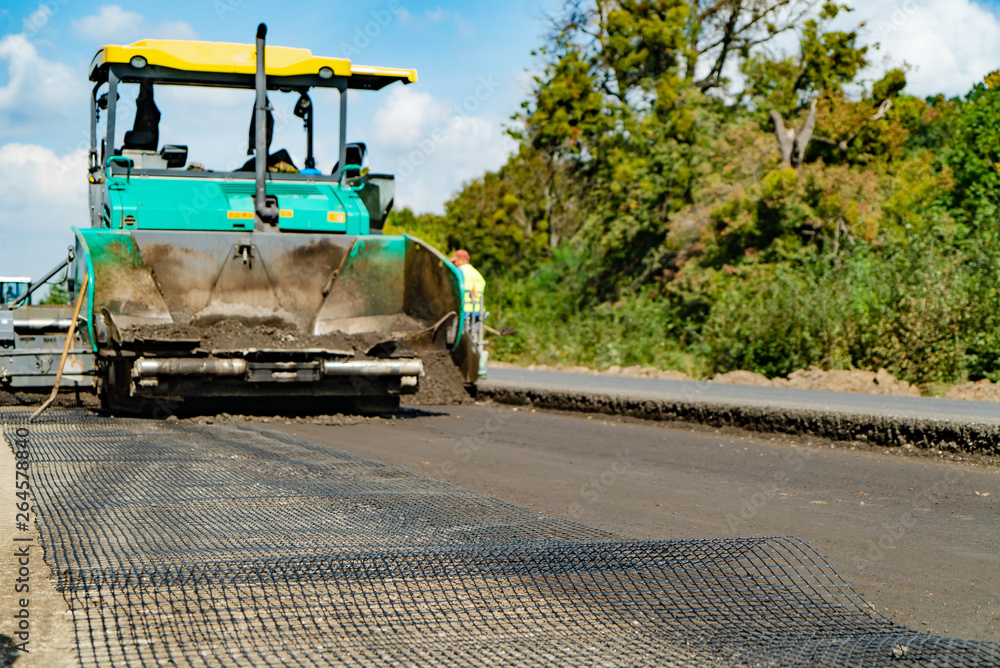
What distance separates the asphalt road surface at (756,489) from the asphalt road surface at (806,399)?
0.66m

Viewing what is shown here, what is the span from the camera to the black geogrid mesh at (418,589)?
277 centimetres

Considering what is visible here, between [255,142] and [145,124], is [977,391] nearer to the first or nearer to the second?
[255,142]

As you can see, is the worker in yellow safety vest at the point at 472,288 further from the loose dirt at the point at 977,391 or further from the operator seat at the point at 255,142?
the loose dirt at the point at 977,391

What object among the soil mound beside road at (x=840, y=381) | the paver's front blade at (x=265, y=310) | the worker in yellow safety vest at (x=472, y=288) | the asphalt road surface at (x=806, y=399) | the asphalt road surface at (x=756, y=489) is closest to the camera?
the asphalt road surface at (x=756, y=489)

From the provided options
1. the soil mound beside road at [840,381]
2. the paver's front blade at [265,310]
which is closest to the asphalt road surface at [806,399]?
the soil mound beside road at [840,381]

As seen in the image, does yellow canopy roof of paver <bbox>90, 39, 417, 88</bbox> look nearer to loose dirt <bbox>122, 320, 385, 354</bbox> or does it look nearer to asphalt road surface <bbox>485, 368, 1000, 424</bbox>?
loose dirt <bbox>122, 320, 385, 354</bbox>

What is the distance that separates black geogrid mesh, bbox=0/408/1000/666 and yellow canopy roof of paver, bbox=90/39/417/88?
16.8ft

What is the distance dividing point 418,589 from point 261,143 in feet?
20.6

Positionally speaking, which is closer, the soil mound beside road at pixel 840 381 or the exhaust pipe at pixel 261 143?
the exhaust pipe at pixel 261 143

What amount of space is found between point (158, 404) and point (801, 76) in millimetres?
18590

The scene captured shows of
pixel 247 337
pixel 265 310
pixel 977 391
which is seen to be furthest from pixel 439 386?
pixel 977 391

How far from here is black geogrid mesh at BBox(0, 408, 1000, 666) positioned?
277 centimetres

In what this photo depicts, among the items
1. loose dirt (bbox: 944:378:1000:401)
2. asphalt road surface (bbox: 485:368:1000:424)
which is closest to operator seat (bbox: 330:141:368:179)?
asphalt road surface (bbox: 485:368:1000:424)

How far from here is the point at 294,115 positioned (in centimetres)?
952
